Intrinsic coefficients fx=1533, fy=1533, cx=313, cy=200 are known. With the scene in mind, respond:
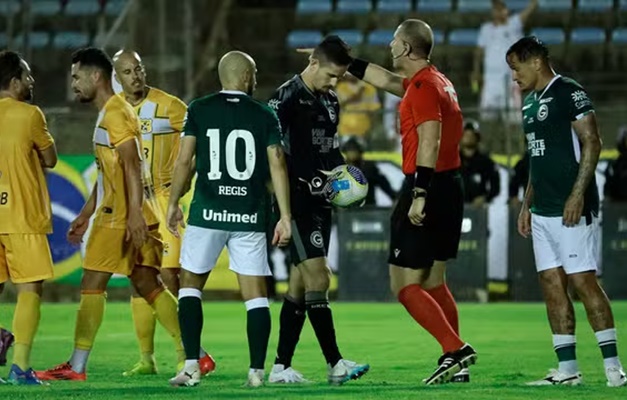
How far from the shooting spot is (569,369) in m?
9.93

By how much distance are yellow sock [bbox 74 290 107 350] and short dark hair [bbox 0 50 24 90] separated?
1548 millimetres

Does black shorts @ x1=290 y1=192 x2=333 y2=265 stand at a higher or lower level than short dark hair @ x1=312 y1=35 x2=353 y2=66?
lower

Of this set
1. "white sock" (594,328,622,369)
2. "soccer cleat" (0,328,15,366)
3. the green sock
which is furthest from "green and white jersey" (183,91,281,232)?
"soccer cleat" (0,328,15,366)

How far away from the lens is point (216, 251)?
9703 mm

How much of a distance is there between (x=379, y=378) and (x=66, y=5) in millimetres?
18133

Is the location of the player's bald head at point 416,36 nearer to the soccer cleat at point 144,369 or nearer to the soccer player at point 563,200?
the soccer player at point 563,200

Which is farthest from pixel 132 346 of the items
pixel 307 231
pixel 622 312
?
pixel 622 312

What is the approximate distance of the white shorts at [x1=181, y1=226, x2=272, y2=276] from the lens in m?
9.64

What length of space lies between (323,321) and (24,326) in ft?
6.46

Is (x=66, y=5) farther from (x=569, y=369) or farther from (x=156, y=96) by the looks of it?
(x=569, y=369)

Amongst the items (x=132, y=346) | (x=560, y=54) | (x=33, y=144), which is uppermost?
(x=560, y=54)

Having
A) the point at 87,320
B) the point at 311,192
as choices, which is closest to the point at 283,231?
the point at 311,192

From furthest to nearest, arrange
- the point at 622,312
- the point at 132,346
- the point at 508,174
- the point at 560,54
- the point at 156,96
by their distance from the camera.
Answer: the point at 560,54 < the point at 508,174 < the point at 622,312 < the point at 132,346 < the point at 156,96

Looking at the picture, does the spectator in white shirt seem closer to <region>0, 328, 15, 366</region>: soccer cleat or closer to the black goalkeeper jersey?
<region>0, 328, 15, 366</region>: soccer cleat
